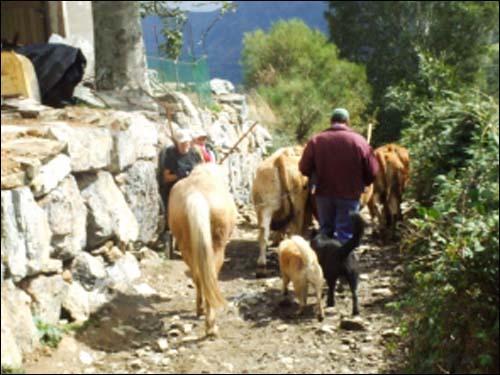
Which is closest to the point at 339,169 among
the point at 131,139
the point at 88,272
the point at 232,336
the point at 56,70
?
the point at 232,336

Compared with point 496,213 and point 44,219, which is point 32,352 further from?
point 496,213

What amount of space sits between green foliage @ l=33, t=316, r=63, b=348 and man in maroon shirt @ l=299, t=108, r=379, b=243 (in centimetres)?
351

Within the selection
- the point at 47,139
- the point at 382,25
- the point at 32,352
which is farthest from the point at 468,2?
the point at 32,352

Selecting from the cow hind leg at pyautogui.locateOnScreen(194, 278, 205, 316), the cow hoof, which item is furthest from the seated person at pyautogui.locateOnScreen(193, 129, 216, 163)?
the cow hind leg at pyautogui.locateOnScreen(194, 278, 205, 316)

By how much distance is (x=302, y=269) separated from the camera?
8.16 m

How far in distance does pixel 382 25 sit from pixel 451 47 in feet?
11.0

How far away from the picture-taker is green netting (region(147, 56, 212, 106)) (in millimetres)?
15859

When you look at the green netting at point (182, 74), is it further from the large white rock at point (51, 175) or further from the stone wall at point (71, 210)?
the large white rock at point (51, 175)

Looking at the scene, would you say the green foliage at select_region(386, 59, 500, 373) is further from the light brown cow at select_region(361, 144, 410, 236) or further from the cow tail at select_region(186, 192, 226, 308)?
the light brown cow at select_region(361, 144, 410, 236)

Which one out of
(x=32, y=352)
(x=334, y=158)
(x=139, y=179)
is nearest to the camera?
(x=32, y=352)

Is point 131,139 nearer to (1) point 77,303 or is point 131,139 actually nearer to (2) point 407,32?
(1) point 77,303

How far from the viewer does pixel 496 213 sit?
19.7ft

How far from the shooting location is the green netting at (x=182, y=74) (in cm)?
1586

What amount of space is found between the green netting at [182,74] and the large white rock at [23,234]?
28.9 feet
